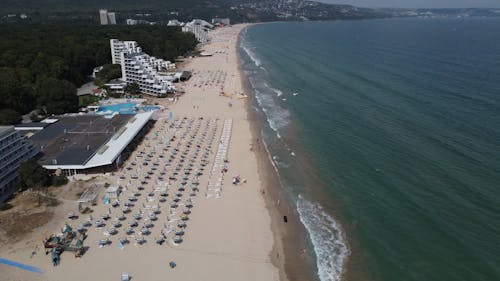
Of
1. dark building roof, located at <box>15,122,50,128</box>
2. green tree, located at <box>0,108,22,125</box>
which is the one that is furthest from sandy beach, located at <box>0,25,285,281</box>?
green tree, located at <box>0,108,22,125</box>

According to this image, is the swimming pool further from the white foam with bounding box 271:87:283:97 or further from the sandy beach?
the white foam with bounding box 271:87:283:97

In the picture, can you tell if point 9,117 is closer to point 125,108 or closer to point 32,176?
point 125,108

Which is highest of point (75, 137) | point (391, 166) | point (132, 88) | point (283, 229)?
point (132, 88)

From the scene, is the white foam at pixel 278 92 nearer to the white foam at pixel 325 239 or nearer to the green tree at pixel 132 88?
the green tree at pixel 132 88

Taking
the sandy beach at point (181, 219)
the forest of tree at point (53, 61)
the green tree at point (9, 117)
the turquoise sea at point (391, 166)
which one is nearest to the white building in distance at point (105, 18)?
the forest of tree at point (53, 61)

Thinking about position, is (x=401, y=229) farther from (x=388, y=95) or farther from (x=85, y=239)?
(x=388, y=95)

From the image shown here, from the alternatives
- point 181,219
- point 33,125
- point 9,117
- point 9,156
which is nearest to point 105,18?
point 9,117
